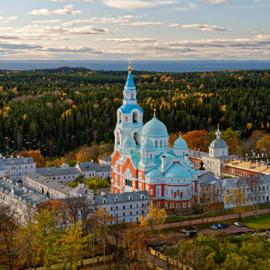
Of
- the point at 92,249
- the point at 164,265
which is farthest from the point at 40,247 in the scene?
the point at 164,265

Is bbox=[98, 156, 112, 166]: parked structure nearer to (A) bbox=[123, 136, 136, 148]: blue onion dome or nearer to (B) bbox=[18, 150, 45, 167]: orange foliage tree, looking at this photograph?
(B) bbox=[18, 150, 45, 167]: orange foliage tree

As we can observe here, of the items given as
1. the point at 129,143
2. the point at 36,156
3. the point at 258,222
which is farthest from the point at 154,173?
the point at 36,156

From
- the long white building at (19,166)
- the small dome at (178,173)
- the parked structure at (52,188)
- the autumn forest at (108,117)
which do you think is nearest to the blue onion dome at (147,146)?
the small dome at (178,173)

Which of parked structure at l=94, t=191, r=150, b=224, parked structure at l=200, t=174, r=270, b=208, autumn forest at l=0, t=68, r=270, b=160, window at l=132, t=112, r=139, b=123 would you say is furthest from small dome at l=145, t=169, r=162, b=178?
autumn forest at l=0, t=68, r=270, b=160

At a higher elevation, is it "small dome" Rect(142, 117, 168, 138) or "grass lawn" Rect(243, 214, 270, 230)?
"small dome" Rect(142, 117, 168, 138)

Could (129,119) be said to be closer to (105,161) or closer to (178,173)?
(178,173)

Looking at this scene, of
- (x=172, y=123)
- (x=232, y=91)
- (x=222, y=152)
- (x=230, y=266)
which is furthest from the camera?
(x=232, y=91)

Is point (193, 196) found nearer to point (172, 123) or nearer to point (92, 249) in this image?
point (92, 249)
